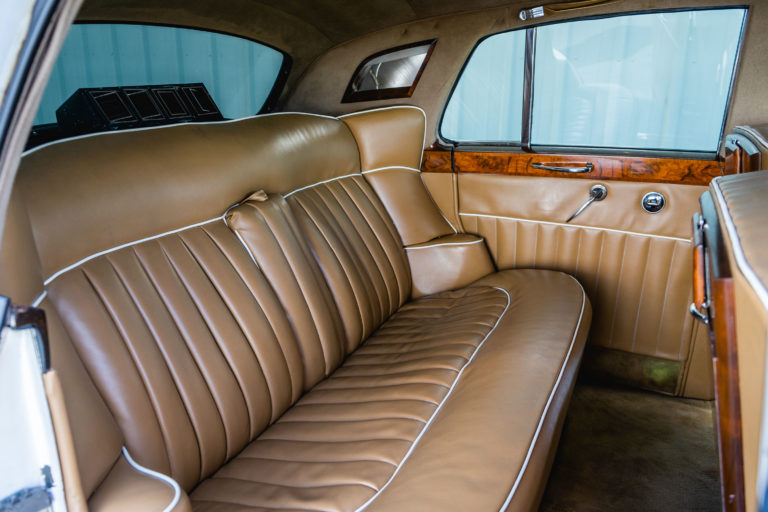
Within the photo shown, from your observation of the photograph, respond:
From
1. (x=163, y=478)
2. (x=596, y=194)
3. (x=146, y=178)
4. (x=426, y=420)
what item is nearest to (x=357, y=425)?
(x=426, y=420)

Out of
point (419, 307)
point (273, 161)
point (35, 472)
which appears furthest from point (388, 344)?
point (35, 472)

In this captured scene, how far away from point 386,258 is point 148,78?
1.16 meters

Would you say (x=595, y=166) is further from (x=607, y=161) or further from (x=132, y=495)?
(x=132, y=495)

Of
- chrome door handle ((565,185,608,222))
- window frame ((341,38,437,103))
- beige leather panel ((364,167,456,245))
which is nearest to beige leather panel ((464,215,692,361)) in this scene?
chrome door handle ((565,185,608,222))

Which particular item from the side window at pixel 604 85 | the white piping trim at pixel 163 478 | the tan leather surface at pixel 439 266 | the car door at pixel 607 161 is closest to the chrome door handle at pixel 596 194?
the car door at pixel 607 161

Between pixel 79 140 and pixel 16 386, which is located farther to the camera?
pixel 79 140

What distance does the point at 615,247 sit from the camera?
2146mm

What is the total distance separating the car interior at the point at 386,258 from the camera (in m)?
0.81

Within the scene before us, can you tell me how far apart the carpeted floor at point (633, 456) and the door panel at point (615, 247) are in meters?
0.17

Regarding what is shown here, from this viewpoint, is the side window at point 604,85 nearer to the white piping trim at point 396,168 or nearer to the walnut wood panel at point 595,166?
the walnut wood panel at point 595,166

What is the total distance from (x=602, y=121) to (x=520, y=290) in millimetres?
1059

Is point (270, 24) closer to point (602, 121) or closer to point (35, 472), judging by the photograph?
point (602, 121)

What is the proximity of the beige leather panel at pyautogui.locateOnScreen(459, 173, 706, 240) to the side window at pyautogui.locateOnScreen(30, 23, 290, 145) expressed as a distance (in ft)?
3.58

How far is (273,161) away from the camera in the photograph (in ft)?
5.38
